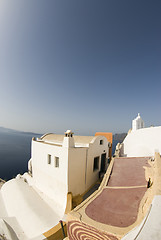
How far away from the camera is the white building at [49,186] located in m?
6.96

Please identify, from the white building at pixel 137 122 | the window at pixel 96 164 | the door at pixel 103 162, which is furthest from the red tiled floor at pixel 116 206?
the white building at pixel 137 122

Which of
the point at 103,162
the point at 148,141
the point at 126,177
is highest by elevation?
the point at 148,141

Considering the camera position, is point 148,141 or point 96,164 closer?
point 148,141

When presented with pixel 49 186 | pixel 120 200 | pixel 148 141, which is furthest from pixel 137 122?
pixel 120 200

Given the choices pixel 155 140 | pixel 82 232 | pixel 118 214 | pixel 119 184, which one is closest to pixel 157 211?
pixel 82 232

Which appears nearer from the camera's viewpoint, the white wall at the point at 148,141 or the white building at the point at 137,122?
the white wall at the point at 148,141

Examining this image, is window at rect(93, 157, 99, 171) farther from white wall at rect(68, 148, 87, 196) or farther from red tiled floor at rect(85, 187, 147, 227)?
red tiled floor at rect(85, 187, 147, 227)

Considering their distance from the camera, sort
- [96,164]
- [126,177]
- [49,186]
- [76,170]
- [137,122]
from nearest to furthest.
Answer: [126,177], [76,170], [49,186], [96,164], [137,122]

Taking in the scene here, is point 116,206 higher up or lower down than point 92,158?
higher up

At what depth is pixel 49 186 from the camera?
9.03 m

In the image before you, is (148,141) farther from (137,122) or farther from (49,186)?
(49,186)

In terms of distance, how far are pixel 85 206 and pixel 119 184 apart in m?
2.47

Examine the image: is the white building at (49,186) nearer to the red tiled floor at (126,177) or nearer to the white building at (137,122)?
the red tiled floor at (126,177)

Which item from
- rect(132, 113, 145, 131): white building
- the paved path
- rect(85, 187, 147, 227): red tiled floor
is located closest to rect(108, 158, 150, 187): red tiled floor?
the paved path
